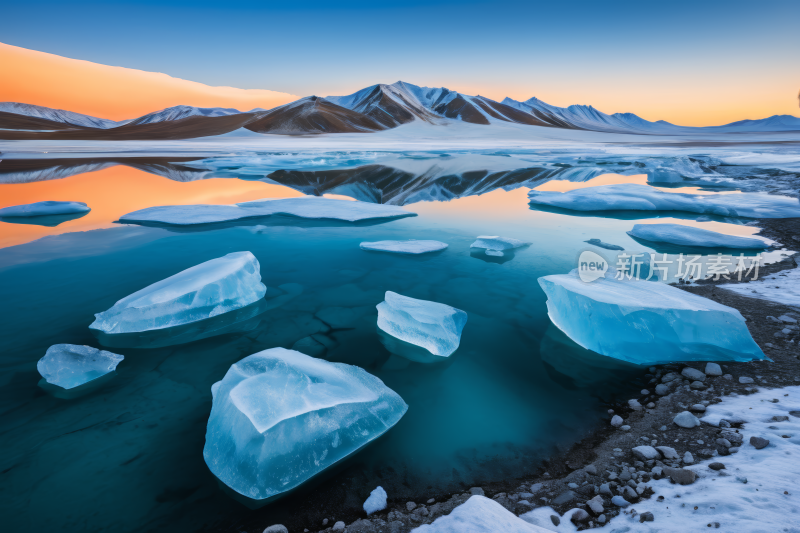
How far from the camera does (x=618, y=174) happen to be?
16.9 m

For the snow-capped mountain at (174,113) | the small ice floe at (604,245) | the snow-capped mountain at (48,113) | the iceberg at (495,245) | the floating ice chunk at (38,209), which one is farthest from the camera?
the snow-capped mountain at (48,113)

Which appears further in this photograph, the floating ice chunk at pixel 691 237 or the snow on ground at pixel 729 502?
the floating ice chunk at pixel 691 237

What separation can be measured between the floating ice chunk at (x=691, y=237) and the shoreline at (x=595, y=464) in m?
3.42

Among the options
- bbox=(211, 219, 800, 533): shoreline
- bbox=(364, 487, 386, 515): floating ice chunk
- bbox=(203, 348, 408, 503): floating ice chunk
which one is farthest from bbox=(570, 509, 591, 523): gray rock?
bbox=(203, 348, 408, 503): floating ice chunk

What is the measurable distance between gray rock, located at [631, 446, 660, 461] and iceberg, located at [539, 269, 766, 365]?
1.21 metres

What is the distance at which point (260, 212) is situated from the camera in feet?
26.5

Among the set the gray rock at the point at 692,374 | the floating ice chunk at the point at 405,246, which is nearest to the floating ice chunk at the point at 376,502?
the gray rock at the point at 692,374

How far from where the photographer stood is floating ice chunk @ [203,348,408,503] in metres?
2.08

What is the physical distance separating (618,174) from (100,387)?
19108 mm

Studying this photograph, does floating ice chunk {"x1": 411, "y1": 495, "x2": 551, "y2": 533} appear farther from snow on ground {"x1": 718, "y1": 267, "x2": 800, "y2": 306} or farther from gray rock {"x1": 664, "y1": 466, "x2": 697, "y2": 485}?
snow on ground {"x1": 718, "y1": 267, "x2": 800, "y2": 306}

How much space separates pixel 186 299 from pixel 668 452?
3912mm

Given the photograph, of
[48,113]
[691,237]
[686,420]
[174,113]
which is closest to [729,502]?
[686,420]

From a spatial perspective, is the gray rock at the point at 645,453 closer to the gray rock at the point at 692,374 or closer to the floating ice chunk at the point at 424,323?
the gray rock at the point at 692,374

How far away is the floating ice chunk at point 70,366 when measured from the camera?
9.37ft
